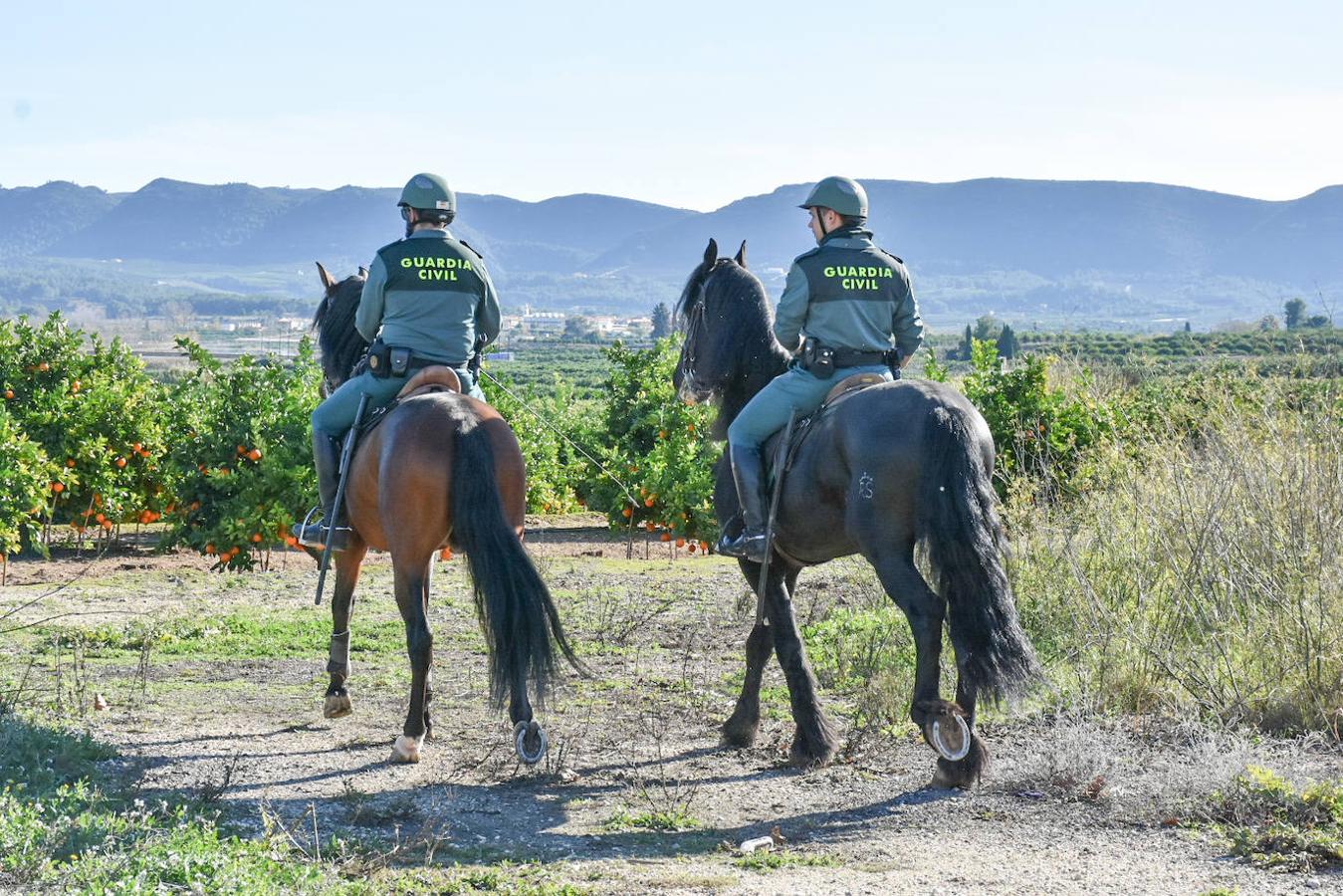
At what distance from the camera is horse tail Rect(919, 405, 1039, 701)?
6348mm

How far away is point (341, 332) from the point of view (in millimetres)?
8727

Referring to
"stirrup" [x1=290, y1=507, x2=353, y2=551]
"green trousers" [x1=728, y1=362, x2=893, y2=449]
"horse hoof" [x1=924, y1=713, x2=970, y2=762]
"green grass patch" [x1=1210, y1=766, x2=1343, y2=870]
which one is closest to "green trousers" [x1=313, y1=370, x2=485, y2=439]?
"stirrup" [x1=290, y1=507, x2=353, y2=551]

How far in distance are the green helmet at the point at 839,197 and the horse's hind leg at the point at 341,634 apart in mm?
3429

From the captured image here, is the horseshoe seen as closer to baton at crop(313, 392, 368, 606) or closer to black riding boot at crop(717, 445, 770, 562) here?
black riding boot at crop(717, 445, 770, 562)

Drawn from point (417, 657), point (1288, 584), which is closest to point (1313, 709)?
point (1288, 584)

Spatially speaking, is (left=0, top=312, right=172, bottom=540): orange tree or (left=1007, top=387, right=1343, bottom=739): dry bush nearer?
(left=1007, top=387, right=1343, bottom=739): dry bush

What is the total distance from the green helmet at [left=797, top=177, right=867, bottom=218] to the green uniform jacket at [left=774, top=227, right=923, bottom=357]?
12 cm

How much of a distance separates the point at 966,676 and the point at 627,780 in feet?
5.83

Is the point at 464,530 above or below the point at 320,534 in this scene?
above

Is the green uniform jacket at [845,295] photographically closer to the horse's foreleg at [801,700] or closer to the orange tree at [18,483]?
the horse's foreleg at [801,700]

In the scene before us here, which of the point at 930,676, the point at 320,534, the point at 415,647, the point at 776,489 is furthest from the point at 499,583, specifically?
the point at 930,676

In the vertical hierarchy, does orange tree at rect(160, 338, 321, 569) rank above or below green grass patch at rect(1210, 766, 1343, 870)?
above

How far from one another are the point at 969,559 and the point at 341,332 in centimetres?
442

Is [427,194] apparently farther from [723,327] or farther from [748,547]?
[748,547]
